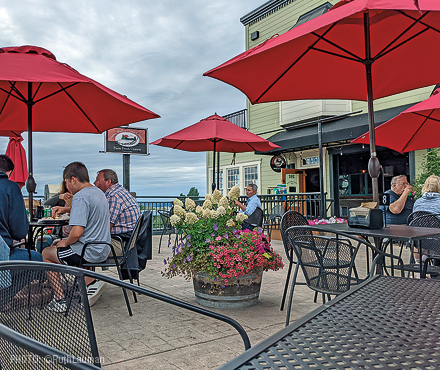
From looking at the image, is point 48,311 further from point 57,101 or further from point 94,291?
point 57,101

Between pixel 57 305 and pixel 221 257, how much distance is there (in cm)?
238

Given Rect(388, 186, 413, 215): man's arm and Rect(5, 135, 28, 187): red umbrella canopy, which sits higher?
Rect(5, 135, 28, 187): red umbrella canopy

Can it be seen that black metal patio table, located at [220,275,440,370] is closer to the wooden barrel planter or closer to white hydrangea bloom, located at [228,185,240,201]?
the wooden barrel planter

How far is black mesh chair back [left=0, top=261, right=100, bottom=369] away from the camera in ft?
4.13

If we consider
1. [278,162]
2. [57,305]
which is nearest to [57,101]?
[57,305]

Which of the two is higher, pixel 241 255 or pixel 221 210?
pixel 221 210

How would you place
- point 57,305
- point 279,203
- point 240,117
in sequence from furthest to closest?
1. point 240,117
2. point 279,203
3. point 57,305

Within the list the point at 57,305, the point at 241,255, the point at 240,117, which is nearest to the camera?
A: the point at 57,305

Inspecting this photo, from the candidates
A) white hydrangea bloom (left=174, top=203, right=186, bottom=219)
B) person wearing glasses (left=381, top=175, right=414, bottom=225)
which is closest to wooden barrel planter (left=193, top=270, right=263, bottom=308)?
white hydrangea bloom (left=174, top=203, right=186, bottom=219)

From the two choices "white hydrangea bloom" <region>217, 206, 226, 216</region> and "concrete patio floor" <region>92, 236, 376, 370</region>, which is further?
"white hydrangea bloom" <region>217, 206, 226, 216</region>

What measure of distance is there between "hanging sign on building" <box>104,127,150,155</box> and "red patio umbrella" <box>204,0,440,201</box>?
6.04 metres

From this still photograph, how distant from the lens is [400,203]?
19.0ft

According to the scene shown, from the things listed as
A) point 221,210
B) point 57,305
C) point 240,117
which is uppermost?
point 240,117

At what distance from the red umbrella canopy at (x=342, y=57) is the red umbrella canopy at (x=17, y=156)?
17.6 ft
